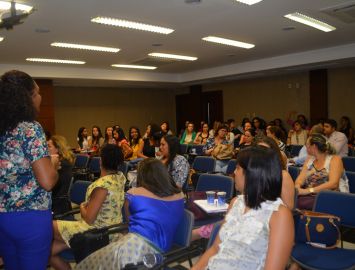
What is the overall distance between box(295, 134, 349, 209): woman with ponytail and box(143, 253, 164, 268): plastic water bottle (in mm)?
1833

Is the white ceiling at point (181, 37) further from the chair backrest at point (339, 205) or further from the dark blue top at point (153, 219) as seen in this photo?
the dark blue top at point (153, 219)

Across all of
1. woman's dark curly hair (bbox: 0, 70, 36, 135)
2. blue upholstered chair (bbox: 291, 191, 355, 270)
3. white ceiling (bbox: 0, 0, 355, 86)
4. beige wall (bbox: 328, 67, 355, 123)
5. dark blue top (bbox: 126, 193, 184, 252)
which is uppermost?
white ceiling (bbox: 0, 0, 355, 86)

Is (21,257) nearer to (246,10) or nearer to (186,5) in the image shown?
(186,5)

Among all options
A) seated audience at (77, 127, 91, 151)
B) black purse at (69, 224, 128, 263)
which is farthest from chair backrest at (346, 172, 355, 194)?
seated audience at (77, 127, 91, 151)

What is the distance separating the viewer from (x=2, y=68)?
8.14 meters

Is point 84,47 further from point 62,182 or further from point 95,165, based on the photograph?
point 62,182

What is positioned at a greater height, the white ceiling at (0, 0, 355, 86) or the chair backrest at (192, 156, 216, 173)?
Result: the white ceiling at (0, 0, 355, 86)

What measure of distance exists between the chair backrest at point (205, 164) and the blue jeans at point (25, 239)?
3755 millimetres

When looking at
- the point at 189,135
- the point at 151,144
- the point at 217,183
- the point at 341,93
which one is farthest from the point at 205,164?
the point at 341,93

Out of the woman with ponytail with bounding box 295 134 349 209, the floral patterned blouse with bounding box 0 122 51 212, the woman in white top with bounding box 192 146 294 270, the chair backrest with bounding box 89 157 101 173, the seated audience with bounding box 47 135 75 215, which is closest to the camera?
the woman in white top with bounding box 192 146 294 270

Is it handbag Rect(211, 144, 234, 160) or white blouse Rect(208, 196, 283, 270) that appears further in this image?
handbag Rect(211, 144, 234, 160)

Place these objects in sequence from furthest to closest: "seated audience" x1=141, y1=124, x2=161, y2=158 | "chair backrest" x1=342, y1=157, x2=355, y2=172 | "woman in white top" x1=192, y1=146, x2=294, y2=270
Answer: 1. "seated audience" x1=141, y1=124, x2=161, y2=158
2. "chair backrest" x1=342, y1=157, x2=355, y2=172
3. "woman in white top" x1=192, y1=146, x2=294, y2=270

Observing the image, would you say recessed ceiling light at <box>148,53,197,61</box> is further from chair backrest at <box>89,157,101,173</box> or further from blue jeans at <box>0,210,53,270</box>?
blue jeans at <box>0,210,53,270</box>

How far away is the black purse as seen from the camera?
2.45 m
